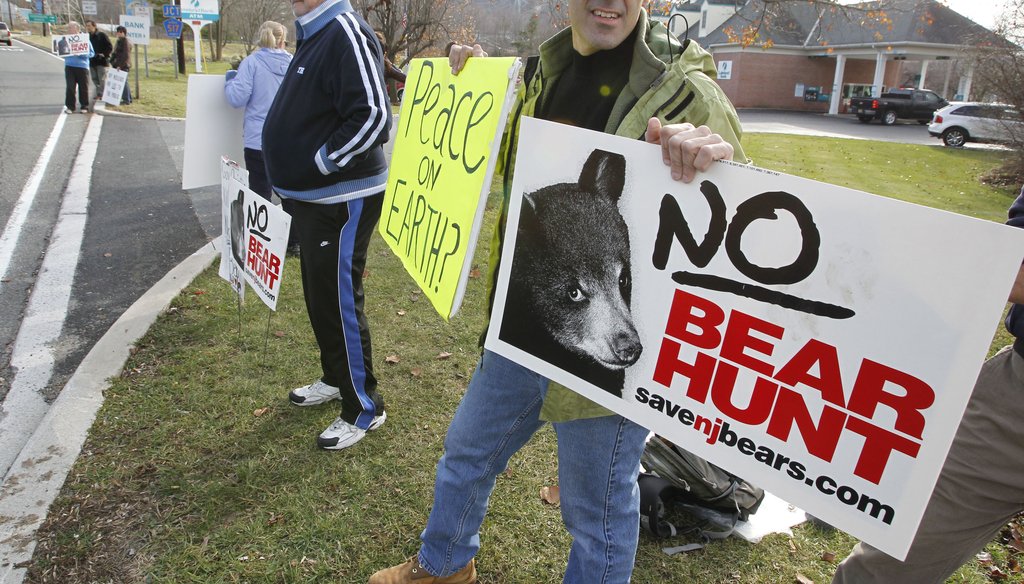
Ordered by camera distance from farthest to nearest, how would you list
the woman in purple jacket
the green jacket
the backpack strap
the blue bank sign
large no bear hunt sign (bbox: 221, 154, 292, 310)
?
the blue bank sign < the woman in purple jacket < large no bear hunt sign (bbox: 221, 154, 292, 310) < the backpack strap < the green jacket

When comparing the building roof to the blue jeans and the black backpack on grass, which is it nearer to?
the black backpack on grass

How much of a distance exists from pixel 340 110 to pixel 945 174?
17866 millimetres

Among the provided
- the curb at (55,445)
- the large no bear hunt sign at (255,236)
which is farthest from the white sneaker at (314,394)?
the curb at (55,445)

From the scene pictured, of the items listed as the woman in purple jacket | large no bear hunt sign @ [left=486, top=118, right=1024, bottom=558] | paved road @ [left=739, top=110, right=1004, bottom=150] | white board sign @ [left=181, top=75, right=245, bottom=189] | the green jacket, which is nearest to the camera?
large no bear hunt sign @ [left=486, top=118, right=1024, bottom=558]

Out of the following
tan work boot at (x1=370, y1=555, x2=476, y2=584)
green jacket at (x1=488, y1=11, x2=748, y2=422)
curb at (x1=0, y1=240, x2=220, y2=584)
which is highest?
green jacket at (x1=488, y1=11, x2=748, y2=422)

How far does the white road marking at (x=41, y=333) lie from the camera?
3510 millimetres

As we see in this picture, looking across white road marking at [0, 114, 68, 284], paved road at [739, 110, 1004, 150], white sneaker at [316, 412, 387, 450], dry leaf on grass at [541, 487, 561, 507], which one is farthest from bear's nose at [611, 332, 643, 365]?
paved road at [739, 110, 1004, 150]

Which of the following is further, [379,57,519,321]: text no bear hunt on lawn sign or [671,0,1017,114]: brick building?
[671,0,1017,114]: brick building

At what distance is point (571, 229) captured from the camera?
183 centimetres

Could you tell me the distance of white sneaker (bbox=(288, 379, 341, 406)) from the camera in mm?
3717

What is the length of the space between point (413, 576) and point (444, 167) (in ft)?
4.73

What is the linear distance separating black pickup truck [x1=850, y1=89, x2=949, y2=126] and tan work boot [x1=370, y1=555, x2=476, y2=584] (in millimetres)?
34139

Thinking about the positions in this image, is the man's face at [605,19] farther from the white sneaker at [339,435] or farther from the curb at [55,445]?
the curb at [55,445]

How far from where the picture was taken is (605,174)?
5.61 feet
